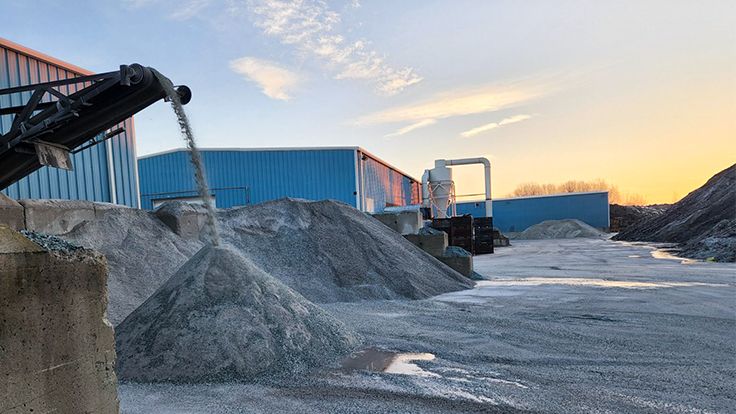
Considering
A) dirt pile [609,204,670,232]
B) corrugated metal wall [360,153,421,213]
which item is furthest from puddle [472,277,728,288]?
dirt pile [609,204,670,232]

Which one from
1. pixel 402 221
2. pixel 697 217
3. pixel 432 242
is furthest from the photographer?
pixel 697 217

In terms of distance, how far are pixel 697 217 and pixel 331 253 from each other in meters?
24.7

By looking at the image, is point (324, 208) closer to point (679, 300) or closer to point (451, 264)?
point (451, 264)

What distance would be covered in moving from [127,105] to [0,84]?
435 centimetres

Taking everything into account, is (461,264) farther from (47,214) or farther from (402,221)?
(47,214)

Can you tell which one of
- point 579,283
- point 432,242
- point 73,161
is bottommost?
point 579,283

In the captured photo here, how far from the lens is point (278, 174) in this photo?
874 inches

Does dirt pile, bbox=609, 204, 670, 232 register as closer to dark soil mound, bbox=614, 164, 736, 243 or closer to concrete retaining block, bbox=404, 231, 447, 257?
dark soil mound, bbox=614, 164, 736, 243

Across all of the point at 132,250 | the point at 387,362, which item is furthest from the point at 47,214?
the point at 387,362

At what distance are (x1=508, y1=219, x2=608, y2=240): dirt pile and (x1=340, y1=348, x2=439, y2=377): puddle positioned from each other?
37.8 metres

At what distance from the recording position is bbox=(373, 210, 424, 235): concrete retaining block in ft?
44.7

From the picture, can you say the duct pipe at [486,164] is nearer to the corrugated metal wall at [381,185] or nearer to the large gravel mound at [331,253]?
the corrugated metal wall at [381,185]

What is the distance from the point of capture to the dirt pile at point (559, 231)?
39.0m

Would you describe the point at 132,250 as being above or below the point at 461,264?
above
